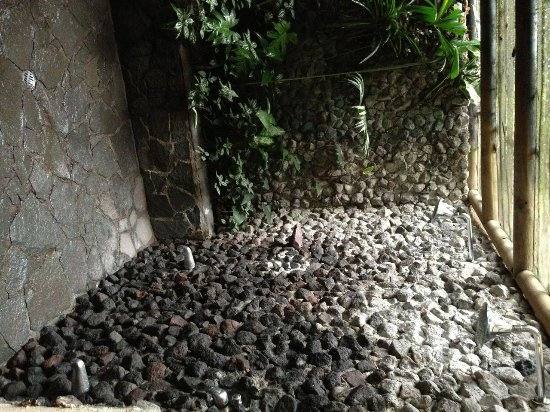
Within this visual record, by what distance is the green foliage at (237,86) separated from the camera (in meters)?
3.36

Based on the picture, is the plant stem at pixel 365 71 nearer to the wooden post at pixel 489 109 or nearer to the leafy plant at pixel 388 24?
the leafy plant at pixel 388 24

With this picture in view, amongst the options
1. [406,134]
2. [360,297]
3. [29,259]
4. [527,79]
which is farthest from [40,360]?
[406,134]

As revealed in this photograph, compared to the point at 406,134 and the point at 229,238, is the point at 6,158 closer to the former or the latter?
the point at 229,238

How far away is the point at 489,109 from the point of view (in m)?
3.12

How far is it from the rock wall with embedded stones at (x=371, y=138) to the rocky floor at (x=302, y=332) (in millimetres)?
686

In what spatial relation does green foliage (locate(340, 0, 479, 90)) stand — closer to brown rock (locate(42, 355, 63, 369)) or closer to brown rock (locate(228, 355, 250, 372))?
brown rock (locate(228, 355, 250, 372))

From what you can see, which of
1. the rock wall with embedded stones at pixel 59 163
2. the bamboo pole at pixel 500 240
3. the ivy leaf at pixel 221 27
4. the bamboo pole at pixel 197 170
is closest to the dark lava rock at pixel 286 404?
the rock wall with embedded stones at pixel 59 163

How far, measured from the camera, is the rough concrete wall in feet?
11.1

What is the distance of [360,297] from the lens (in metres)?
2.58

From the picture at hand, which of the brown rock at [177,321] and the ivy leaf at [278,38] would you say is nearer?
the brown rock at [177,321]

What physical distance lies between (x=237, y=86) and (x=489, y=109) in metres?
1.96

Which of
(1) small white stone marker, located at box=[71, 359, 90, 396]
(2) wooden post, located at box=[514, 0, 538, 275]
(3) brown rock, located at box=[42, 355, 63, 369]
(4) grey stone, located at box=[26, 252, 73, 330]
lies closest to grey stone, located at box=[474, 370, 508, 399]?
(2) wooden post, located at box=[514, 0, 538, 275]

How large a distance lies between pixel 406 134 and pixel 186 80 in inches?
76.1

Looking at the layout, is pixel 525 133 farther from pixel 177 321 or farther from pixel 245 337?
pixel 177 321
